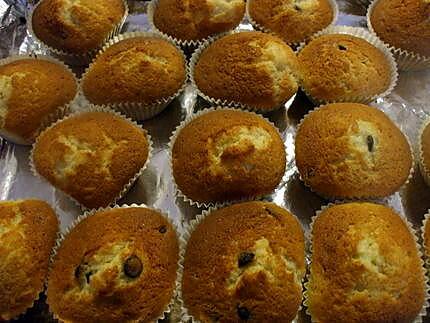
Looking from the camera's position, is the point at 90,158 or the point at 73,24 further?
the point at 73,24

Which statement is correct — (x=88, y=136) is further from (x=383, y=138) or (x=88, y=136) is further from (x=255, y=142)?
(x=383, y=138)

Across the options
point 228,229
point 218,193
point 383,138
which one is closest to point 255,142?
point 218,193

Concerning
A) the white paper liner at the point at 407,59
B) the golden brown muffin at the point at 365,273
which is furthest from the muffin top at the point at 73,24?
the golden brown muffin at the point at 365,273

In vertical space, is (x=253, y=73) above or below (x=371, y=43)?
above

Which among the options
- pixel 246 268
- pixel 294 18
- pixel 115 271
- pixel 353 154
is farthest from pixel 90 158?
pixel 294 18

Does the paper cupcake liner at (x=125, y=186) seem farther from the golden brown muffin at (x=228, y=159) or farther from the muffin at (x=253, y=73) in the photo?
the muffin at (x=253, y=73)

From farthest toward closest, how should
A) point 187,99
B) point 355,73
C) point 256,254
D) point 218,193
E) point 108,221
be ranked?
1. point 187,99
2. point 355,73
3. point 218,193
4. point 108,221
5. point 256,254

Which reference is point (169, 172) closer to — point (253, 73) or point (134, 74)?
point (134, 74)
